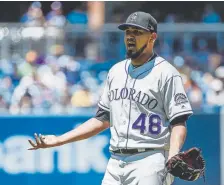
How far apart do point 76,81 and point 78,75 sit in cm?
10

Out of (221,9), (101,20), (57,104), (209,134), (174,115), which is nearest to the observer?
(174,115)

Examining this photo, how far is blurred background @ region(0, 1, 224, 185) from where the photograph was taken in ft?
33.1

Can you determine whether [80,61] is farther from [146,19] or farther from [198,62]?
[146,19]

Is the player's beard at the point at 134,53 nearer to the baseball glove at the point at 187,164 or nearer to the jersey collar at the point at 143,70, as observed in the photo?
the jersey collar at the point at 143,70

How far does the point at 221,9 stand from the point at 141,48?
337 inches

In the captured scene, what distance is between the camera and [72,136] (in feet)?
17.3

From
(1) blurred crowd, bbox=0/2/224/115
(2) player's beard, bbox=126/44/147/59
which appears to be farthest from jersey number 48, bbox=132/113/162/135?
(1) blurred crowd, bbox=0/2/224/115

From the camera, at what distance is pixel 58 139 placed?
526 centimetres

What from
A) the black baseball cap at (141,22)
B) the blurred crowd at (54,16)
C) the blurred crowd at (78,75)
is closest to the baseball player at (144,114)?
the black baseball cap at (141,22)

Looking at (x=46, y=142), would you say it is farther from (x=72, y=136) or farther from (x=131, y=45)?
(x=131, y=45)

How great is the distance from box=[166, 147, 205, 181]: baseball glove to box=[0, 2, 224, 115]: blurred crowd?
5916 millimetres

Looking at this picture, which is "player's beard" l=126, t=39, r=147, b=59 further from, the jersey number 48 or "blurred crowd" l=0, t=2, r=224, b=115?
"blurred crowd" l=0, t=2, r=224, b=115

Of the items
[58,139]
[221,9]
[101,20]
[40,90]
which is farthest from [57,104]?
[58,139]

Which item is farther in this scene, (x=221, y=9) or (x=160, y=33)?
(x=221, y=9)
